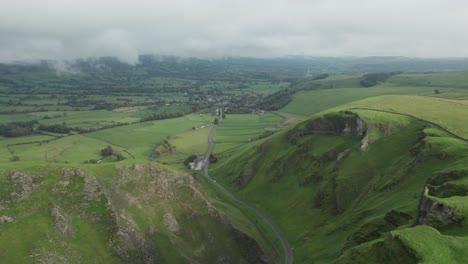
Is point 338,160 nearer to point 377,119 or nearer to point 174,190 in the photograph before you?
point 377,119

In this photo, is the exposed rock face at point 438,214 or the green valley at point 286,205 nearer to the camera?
the exposed rock face at point 438,214

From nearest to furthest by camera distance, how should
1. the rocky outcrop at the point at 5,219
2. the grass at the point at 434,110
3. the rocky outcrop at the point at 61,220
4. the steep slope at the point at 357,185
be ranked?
the steep slope at the point at 357,185, the rocky outcrop at the point at 5,219, the rocky outcrop at the point at 61,220, the grass at the point at 434,110

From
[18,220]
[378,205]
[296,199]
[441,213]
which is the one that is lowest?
[296,199]

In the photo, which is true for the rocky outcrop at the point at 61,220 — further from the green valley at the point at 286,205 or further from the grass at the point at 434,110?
the grass at the point at 434,110

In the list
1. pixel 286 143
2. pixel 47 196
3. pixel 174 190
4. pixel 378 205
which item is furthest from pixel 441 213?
pixel 286 143

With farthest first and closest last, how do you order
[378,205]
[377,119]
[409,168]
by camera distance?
[377,119] → [409,168] → [378,205]

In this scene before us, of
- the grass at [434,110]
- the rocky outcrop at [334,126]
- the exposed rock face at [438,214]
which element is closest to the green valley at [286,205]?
the exposed rock face at [438,214]

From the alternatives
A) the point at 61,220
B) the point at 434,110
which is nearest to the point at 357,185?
the point at 434,110
